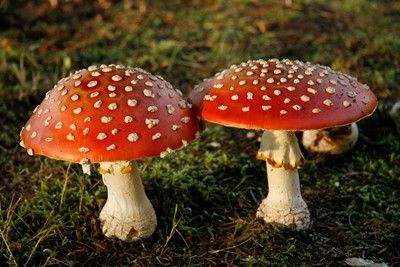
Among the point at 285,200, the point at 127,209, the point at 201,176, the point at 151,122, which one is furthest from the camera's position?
the point at 201,176

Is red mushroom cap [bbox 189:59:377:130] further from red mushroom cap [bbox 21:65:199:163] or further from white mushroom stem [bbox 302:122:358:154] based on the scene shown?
white mushroom stem [bbox 302:122:358:154]

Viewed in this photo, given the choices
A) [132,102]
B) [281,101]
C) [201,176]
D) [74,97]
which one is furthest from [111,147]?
[201,176]

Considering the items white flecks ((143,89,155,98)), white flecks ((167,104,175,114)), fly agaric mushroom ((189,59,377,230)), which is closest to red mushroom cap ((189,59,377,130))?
fly agaric mushroom ((189,59,377,230))

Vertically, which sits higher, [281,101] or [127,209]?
[281,101]

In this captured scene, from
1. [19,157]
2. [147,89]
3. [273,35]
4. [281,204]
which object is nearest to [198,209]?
[281,204]

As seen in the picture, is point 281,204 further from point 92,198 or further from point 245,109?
point 92,198

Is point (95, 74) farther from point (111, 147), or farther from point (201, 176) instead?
point (201, 176)

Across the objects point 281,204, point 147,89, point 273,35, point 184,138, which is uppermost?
point 147,89
